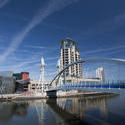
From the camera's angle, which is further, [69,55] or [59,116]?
[69,55]

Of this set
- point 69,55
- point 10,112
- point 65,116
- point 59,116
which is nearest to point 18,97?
point 10,112

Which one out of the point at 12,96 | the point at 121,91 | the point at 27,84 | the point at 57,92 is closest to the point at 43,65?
the point at 57,92

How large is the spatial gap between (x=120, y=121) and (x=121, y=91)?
7659 mm

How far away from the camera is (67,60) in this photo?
4070 inches

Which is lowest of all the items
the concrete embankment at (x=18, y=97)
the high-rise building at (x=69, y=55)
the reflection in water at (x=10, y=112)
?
the concrete embankment at (x=18, y=97)

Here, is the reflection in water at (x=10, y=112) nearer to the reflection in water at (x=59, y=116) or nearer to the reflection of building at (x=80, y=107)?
the reflection in water at (x=59, y=116)

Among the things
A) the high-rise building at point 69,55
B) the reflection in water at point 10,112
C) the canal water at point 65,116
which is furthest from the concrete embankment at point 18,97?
the high-rise building at point 69,55

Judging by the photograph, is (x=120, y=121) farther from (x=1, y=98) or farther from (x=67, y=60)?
(x=67, y=60)

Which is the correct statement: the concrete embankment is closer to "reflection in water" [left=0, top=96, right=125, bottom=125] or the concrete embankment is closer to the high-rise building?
"reflection in water" [left=0, top=96, right=125, bottom=125]

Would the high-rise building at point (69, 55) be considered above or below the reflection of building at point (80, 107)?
above

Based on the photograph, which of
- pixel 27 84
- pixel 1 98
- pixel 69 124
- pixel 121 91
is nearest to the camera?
pixel 121 91

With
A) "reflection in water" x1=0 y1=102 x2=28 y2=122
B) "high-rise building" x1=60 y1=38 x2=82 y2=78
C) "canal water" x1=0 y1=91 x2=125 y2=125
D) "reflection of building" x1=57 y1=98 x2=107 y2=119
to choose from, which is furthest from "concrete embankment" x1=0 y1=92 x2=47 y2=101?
"high-rise building" x1=60 y1=38 x2=82 y2=78

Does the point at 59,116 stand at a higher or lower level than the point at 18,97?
higher

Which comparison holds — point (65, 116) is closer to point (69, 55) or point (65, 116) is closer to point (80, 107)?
point (80, 107)
